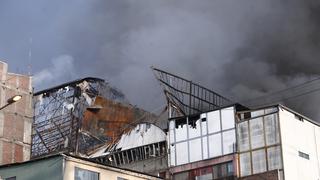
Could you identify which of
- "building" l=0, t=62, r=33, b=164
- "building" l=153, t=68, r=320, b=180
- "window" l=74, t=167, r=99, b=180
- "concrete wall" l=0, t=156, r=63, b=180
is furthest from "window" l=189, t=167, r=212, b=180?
"concrete wall" l=0, t=156, r=63, b=180

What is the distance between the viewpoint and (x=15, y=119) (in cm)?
6450

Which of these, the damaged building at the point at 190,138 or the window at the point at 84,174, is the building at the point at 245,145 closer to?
the damaged building at the point at 190,138

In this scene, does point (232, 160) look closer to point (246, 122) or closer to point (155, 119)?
point (246, 122)

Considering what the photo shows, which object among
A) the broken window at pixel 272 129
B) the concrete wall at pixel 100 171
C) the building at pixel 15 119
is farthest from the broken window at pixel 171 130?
the concrete wall at pixel 100 171

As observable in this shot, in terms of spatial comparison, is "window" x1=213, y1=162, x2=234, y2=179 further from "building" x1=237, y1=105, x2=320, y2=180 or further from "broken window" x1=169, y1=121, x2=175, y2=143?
"broken window" x1=169, y1=121, x2=175, y2=143

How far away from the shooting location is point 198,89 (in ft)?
220

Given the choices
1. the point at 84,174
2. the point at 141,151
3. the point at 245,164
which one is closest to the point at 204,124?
the point at 245,164

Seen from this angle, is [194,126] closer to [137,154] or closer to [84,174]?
[137,154]

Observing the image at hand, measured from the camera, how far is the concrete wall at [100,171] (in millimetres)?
41219

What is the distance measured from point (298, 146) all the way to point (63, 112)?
31395 millimetres

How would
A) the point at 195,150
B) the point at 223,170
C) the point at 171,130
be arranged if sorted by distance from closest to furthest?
the point at 223,170, the point at 195,150, the point at 171,130

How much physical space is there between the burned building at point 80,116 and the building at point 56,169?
96.2ft

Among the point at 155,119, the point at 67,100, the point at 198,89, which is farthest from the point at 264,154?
the point at 67,100

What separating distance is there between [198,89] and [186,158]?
9.15 m
